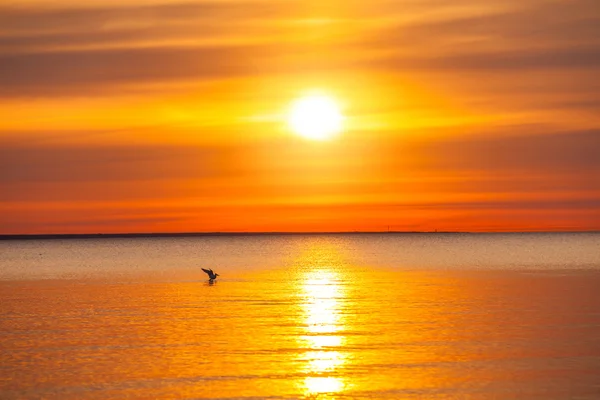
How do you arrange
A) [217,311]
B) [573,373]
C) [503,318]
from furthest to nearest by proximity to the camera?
[217,311] → [503,318] → [573,373]

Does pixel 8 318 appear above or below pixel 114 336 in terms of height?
above

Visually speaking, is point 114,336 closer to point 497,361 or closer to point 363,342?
point 363,342

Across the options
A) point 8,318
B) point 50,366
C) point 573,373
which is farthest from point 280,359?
point 8,318

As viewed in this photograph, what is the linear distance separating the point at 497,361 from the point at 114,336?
52.1ft

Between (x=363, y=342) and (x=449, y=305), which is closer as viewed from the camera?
(x=363, y=342)

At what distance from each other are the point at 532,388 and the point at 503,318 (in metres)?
16.9

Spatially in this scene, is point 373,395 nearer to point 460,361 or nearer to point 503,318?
point 460,361

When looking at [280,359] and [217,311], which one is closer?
[280,359]

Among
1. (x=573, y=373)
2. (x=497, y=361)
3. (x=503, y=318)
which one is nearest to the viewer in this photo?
(x=573, y=373)

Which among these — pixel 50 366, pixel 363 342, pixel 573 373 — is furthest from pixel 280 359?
pixel 573 373

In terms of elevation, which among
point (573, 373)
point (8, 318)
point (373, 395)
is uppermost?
point (8, 318)

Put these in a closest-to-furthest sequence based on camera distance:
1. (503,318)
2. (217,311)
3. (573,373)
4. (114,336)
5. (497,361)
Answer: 1. (573,373)
2. (497,361)
3. (114,336)
4. (503,318)
5. (217,311)

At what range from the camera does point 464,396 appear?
26969mm

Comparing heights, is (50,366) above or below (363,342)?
→ below
